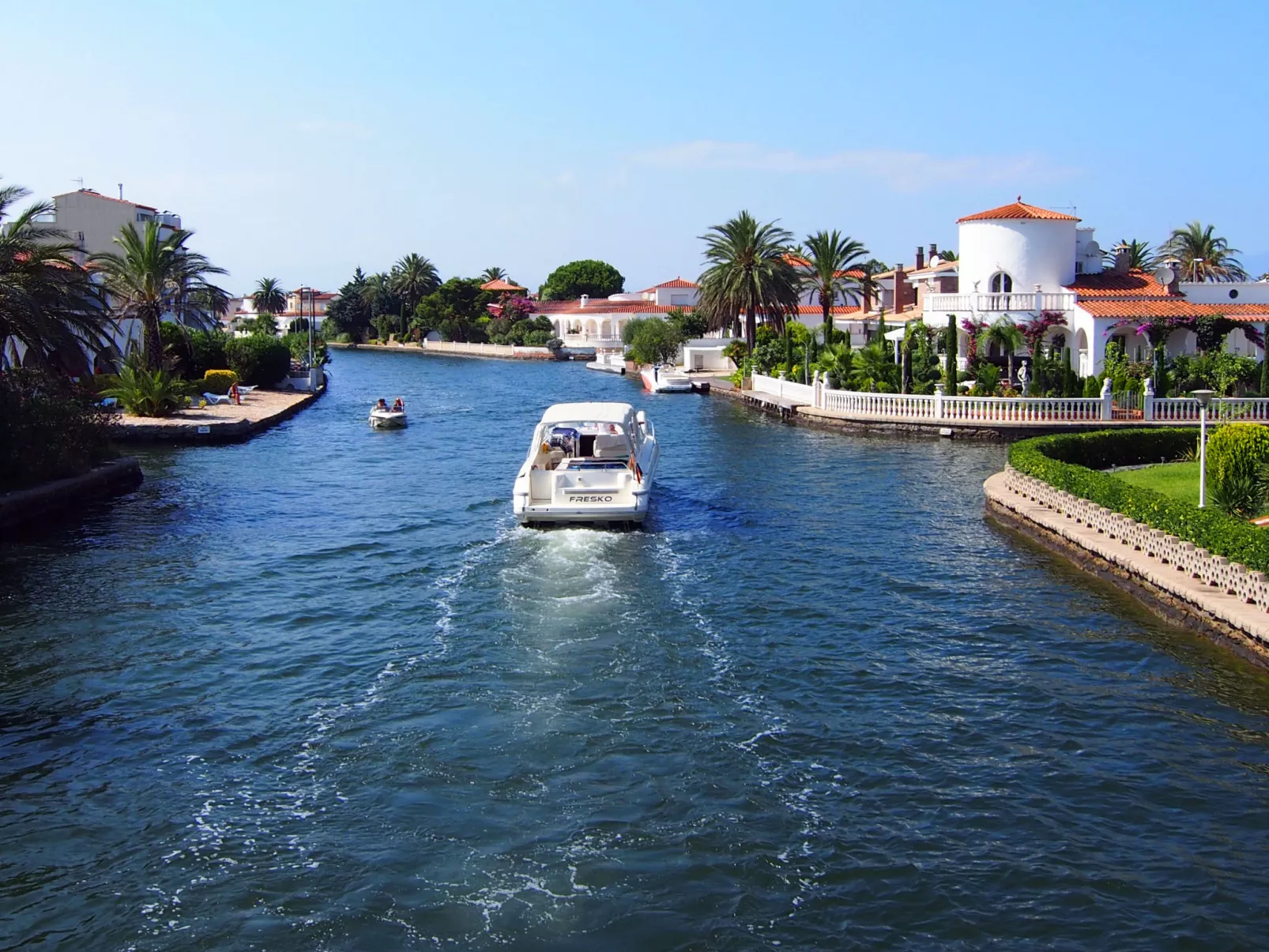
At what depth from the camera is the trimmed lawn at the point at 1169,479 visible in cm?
2416

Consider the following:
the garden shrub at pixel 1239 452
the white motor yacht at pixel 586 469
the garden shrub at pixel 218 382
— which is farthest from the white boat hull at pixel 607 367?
the garden shrub at pixel 1239 452

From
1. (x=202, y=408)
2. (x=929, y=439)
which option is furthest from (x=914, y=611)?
(x=202, y=408)

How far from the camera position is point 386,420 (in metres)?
50.2

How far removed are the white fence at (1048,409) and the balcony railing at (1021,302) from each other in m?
8.16

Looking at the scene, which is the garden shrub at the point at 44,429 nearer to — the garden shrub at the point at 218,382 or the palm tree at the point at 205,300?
the palm tree at the point at 205,300

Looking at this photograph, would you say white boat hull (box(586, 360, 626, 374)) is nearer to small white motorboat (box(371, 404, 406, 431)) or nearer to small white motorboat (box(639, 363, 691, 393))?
small white motorboat (box(639, 363, 691, 393))

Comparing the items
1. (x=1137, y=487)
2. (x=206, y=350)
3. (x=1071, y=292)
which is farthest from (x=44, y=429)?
(x=1071, y=292)

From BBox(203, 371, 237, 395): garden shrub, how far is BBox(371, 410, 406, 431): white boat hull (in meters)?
11.8

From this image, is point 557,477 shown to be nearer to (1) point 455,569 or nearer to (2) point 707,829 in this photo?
(1) point 455,569

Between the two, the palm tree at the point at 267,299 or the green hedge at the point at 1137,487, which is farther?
the palm tree at the point at 267,299

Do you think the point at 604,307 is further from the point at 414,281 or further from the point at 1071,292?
the point at 1071,292

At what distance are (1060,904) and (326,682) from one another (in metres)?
9.03

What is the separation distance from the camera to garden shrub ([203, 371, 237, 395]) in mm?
58094

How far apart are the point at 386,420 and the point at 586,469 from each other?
2771cm
